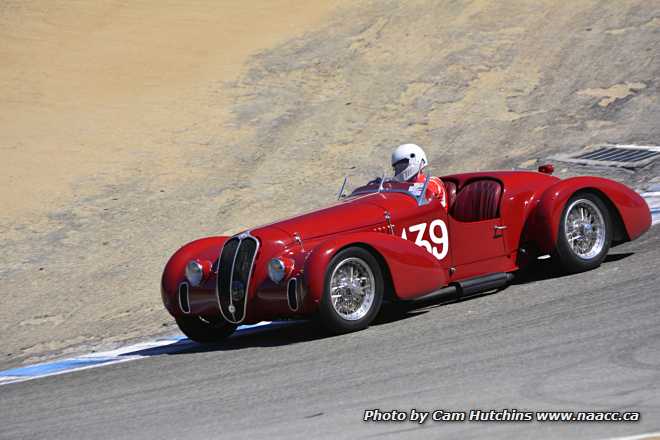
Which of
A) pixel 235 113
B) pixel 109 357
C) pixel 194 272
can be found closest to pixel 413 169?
pixel 194 272

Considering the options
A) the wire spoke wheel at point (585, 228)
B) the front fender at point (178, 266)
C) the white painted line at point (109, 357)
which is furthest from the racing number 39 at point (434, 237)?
the front fender at point (178, 266)

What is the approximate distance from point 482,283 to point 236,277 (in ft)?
6.79

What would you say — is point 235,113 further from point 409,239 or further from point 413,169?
point 409,239

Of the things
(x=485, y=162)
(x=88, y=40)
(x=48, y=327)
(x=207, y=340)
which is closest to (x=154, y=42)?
(x=88, y=40)

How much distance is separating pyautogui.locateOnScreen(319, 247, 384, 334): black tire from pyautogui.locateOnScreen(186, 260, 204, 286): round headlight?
1.28 metres

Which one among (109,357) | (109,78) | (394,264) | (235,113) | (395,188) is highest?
(109,78)

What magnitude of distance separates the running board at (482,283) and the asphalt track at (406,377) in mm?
104

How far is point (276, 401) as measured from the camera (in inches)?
266

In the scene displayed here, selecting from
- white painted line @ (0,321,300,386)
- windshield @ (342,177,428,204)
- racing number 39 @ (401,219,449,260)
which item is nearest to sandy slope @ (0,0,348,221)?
white painted line @ (0,321,300,386)

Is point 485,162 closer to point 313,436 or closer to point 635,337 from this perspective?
point 635,337

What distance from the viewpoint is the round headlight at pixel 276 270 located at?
857 centimetres

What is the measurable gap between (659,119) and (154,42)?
14.2m

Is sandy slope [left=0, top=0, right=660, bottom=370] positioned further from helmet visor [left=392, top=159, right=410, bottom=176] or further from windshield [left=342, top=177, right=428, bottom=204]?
helmet visor [left=392, top=159, right=410, bottom=176]

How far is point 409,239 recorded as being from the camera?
9195mm
